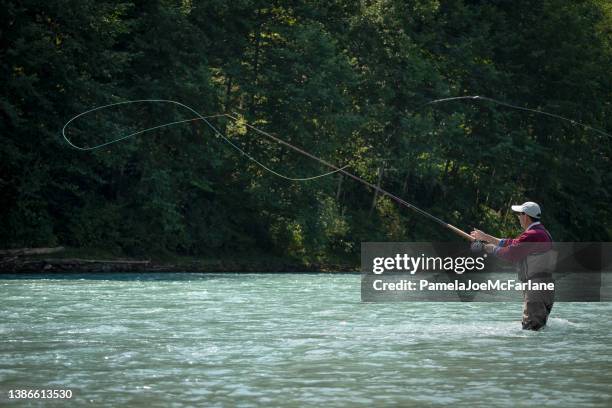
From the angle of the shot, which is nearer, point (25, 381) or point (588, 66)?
point (25, 381)

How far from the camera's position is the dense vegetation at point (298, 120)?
34.1 meters

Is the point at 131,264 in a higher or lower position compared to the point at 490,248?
lower

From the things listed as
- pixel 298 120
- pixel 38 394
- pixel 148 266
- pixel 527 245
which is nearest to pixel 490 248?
pixel 527 245

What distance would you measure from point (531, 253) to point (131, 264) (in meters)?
20.8

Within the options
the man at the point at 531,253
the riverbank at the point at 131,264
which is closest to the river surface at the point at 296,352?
the man at the point at 531,253

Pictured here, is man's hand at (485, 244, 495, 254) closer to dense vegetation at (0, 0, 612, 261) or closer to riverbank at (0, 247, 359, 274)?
riverbank at (0, 247, 359, 274)

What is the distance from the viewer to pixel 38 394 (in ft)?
32.8

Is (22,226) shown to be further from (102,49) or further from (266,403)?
(266,403)

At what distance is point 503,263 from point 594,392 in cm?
3024

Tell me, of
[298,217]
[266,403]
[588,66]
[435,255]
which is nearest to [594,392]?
[266,403]

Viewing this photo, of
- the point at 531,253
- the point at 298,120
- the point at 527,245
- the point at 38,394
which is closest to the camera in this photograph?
the point at 38,394

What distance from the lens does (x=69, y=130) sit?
34.1 meters

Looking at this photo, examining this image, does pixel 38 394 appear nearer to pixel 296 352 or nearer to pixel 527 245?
pixel 296 352

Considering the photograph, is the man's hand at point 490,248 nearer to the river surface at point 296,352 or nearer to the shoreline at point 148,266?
the river surface at point 296,352
